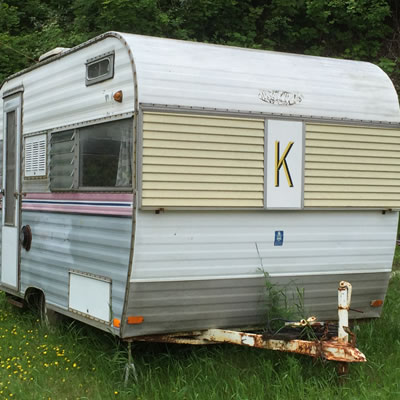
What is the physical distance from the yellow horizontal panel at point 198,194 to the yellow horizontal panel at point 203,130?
1.52 ft

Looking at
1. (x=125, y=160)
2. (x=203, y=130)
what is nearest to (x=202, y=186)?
(x=203, y=130)

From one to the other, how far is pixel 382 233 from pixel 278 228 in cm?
113

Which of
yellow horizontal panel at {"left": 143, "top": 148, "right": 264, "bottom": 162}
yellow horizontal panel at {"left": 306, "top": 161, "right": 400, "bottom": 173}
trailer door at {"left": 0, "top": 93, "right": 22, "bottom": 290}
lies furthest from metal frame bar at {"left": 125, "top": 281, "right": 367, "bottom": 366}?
trailer door at {"left": 0, "top": 93, "right": 22, "bottom": 290}

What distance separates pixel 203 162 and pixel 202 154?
0.21 ft

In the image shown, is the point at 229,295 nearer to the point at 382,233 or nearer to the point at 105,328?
the point at 105,328

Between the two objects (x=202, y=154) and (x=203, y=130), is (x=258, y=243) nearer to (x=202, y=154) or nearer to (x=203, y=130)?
(x=202, y=154)

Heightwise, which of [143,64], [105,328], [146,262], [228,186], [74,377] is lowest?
[74,377]

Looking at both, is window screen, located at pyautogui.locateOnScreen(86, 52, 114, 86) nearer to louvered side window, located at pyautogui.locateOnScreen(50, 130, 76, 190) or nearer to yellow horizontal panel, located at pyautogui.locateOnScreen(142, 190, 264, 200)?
louvered side window, located at pyautogui.locateOnScreen(50, 130, 76, 190)

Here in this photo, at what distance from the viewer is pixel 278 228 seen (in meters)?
5.71

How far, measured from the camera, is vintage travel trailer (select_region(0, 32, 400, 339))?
5172 millimetres

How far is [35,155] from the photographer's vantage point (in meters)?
7.02

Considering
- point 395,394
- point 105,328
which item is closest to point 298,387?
point 395,394

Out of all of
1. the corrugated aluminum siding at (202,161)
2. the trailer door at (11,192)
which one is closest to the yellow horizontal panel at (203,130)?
the corrugated aluminum siding at (202,161)

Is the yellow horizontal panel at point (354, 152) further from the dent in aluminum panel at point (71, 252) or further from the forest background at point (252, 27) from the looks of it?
the forest background at point (252, 27)
